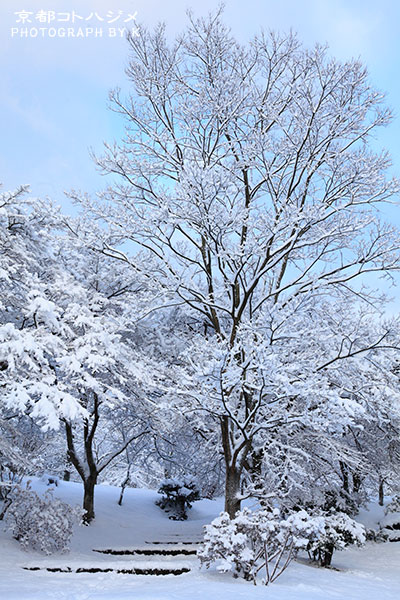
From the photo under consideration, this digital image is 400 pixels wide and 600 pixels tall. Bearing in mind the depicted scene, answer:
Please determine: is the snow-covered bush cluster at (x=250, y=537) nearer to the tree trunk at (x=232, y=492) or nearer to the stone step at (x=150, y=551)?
the tree trunk at (x=232, y=492)

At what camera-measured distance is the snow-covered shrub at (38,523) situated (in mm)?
10180

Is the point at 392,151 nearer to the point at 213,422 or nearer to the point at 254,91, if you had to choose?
the point at 254,91

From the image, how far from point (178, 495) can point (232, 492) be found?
1056cm

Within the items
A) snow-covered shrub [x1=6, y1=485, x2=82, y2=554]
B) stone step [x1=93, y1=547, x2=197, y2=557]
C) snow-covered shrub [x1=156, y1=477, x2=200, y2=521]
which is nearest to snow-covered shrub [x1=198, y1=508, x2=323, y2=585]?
stone step [x1=93, y1=547, x2=197, y2=557]

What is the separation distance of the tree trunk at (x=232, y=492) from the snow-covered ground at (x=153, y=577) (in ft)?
3.87

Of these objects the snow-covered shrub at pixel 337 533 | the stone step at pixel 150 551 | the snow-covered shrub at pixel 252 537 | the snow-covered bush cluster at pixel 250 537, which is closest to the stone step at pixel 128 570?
the snow-covered bush cluster at pixel 250 537

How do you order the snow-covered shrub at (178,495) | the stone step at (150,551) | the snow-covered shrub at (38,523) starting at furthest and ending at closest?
the snow-covered shrub at (178,495) → the stone step at (150,551) → the snow-covered shrub at (38,523)

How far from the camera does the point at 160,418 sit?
475 inches

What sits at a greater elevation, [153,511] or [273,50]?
[273,50]

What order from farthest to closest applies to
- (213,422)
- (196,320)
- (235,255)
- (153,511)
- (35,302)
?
1. (153,511)
2. (196,320)
3. (213,422)
4. (235,255)
5. (35,302)

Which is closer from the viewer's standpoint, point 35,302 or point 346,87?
point 35,302

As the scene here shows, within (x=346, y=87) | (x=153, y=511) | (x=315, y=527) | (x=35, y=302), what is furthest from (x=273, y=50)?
(x=153, y=511)

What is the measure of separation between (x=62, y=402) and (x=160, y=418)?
16.0 ft

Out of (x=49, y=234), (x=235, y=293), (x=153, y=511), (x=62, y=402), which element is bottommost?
(x=153, y=511)
